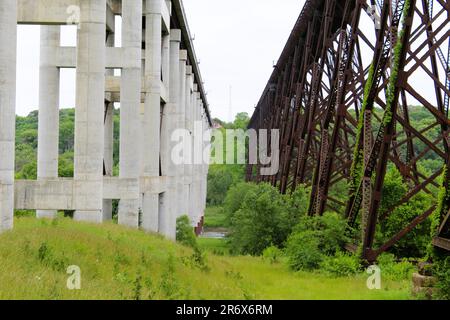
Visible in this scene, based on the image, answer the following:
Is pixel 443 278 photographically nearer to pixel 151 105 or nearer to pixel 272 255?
pixel 272 255

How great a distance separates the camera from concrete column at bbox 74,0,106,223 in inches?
585

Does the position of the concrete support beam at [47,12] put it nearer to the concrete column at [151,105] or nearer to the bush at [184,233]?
the concrete column at [151,105]

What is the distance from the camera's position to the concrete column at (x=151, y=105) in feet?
66.4

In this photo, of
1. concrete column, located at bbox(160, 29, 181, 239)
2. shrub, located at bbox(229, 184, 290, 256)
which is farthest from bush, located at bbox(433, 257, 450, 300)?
concrete column, located at bbox(160, 29, 181, 239)

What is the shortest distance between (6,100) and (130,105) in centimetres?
745

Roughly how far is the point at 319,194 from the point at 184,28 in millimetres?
14978

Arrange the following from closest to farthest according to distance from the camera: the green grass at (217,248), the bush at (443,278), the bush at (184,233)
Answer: the bush at (443,278) → the green grass at (217,248) → the bush at (184,233)

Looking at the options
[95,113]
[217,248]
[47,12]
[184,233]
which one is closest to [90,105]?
[95,113]

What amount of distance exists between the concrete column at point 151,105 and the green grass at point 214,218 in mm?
25247

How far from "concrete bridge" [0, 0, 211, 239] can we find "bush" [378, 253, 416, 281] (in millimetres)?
7331

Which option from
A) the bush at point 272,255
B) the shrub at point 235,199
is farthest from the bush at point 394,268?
the shrub at point 235,199

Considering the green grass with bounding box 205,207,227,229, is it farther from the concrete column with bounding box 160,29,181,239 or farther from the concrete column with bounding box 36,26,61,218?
the concrete column with bounding box 36,26,61,218

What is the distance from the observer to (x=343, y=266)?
12.8 m

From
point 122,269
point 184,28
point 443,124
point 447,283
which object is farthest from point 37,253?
point 184,28
